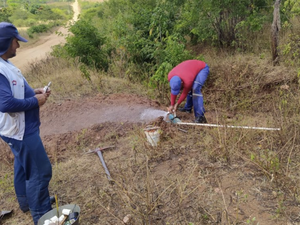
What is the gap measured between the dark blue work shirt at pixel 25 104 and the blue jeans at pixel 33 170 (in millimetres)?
102

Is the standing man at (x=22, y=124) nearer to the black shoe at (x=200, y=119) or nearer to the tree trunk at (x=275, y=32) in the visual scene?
the black shoe at (x=200, y=119)

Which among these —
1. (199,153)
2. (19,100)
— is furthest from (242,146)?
(19,100)

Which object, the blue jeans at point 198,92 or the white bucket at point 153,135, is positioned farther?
the blue jeans at point 198,92

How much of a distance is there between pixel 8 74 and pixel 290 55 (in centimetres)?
594

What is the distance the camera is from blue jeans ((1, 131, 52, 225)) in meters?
2.54

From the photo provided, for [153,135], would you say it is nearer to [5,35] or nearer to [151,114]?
[151,114]

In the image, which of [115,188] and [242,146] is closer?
[115,188]

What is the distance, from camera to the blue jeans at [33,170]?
100 inches

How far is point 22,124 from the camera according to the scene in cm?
247

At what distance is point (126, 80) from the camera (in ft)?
25.0

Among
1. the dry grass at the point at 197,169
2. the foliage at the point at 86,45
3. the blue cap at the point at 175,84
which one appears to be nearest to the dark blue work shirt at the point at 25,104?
the dry grass at the point at 197,169

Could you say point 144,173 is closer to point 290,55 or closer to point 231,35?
point 290,55

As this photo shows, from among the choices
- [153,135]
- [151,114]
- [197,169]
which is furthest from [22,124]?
[151,114]

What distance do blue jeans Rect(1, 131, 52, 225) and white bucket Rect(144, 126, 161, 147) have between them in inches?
59.8
